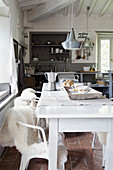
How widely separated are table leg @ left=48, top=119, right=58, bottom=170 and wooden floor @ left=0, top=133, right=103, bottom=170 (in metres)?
0.74

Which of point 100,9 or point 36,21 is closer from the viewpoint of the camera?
point 100,9

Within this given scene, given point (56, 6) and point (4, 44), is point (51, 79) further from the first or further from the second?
point (56, 6)

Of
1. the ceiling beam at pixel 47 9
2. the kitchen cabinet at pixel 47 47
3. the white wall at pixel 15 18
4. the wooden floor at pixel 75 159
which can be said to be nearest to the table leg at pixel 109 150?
the wooden floor at pixel 75 159

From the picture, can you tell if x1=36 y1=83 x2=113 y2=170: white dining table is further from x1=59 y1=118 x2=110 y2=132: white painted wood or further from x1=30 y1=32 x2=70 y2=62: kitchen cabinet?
x1=30 y1=32 x2=70 y2=62: kitchen cabinet

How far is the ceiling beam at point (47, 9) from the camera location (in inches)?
229

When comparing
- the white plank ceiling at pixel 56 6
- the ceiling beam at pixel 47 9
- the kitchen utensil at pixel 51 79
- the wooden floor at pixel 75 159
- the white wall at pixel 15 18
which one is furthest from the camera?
the white plank ceiling at pixel 56 6

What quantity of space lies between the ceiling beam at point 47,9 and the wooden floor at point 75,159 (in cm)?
405

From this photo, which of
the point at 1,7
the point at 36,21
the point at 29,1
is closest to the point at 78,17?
the point at 36,21

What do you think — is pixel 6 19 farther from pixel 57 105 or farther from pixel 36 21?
pixel 36 21

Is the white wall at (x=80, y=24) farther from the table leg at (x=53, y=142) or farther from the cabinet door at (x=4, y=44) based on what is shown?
the table leg at (x=53, y=142)

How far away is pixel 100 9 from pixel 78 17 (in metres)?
1.05

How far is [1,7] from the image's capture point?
3314mm

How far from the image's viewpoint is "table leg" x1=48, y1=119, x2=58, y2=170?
6.16ft

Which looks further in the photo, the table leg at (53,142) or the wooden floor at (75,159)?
the wooden floor at (75,159)
